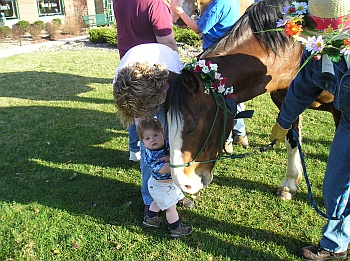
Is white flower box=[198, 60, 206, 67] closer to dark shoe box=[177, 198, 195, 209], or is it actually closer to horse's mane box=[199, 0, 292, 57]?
horse's mane box=[199, 0, 292, 57]

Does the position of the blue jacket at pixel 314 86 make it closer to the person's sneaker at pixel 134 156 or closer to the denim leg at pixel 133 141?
the denim leg at pixel 133 141

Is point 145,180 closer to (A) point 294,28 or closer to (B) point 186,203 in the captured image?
(B) point 186,203

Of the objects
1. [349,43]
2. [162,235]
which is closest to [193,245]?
[162,235]

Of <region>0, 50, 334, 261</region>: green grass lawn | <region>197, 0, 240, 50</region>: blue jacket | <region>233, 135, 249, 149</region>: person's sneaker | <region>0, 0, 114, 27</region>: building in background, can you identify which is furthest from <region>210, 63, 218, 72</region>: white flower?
<region>0, 0, 114, 27</region>: building in background

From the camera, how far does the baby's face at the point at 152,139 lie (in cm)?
256

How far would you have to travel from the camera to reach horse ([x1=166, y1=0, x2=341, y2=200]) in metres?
2.19

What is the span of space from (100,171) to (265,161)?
78.0 inches

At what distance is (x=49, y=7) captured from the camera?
80.2 ft

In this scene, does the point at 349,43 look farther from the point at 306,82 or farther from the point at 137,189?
the point at 137,189

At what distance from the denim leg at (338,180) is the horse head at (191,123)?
2.29 ft

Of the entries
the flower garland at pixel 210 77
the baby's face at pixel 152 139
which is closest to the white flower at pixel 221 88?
the flower garland at pixel 210 77

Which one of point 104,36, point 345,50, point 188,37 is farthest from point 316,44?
point 104,36

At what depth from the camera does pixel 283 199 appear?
331 centimetres

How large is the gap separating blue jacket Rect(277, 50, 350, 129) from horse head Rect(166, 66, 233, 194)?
405 millimetres
